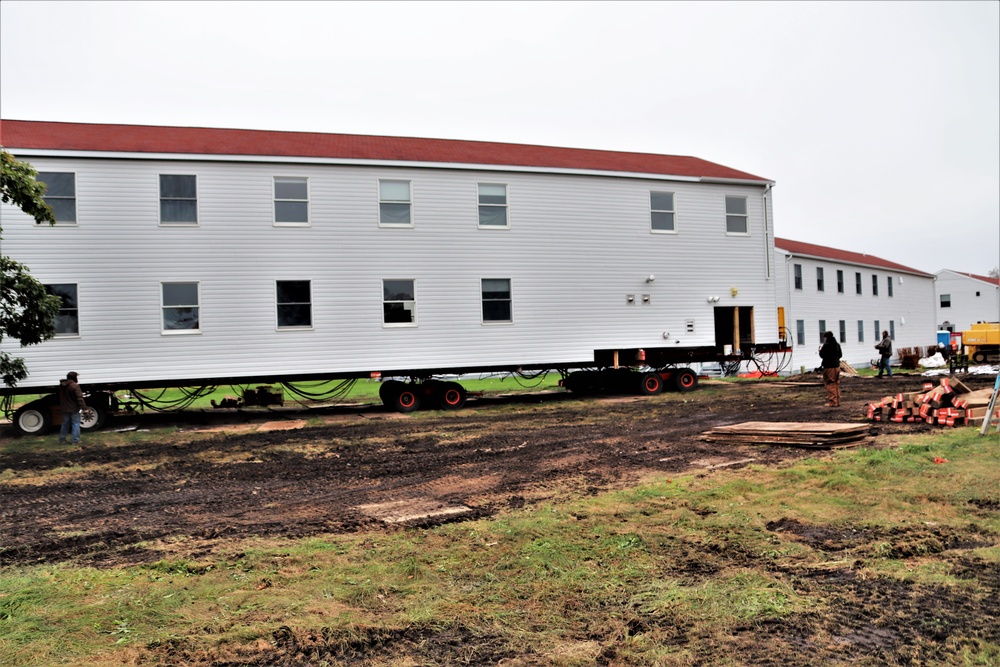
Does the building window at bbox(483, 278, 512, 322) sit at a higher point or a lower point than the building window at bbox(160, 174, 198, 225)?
lower

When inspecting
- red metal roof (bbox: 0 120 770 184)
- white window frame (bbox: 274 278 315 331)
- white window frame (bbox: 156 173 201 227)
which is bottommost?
white window frame (bbox: 274 278 315 331)

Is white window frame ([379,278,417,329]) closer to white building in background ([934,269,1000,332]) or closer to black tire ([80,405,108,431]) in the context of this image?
black tire ([80,405,108,431])

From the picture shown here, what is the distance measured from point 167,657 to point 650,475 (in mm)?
6876

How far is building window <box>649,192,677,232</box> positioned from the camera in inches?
914

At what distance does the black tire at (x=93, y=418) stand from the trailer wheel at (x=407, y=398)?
735cm

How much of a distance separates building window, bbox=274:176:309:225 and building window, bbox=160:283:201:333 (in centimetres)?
303

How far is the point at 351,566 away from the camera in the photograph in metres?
6.10

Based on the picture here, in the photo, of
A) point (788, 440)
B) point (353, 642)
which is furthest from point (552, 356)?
point (353, 642)

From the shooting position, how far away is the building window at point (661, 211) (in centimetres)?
2320

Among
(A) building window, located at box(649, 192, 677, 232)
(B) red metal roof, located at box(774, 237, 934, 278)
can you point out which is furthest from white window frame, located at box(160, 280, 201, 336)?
(B) red metal roof, located at box(774, 237, 934, 278)

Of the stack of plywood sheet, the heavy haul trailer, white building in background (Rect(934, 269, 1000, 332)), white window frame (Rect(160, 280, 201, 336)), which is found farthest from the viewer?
white building in background (Rect(934, 269, 1000, 332))

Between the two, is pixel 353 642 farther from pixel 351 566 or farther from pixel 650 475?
pixel 650 475

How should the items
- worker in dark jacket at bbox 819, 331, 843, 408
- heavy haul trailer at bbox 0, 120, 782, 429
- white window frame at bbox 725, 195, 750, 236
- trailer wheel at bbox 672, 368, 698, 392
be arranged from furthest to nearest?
white window frame at bbox 725, 195, 750, 236, trailer wheel at bbox 672, 368, 698, 392, heavy haul trailer at bbox 0, 120, 782, 429, worker in dark jacket at bbox 819, 331, 843, 408

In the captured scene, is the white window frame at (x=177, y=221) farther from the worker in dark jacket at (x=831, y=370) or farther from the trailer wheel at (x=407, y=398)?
the worker in dark jacket at (x=831, y=370)
